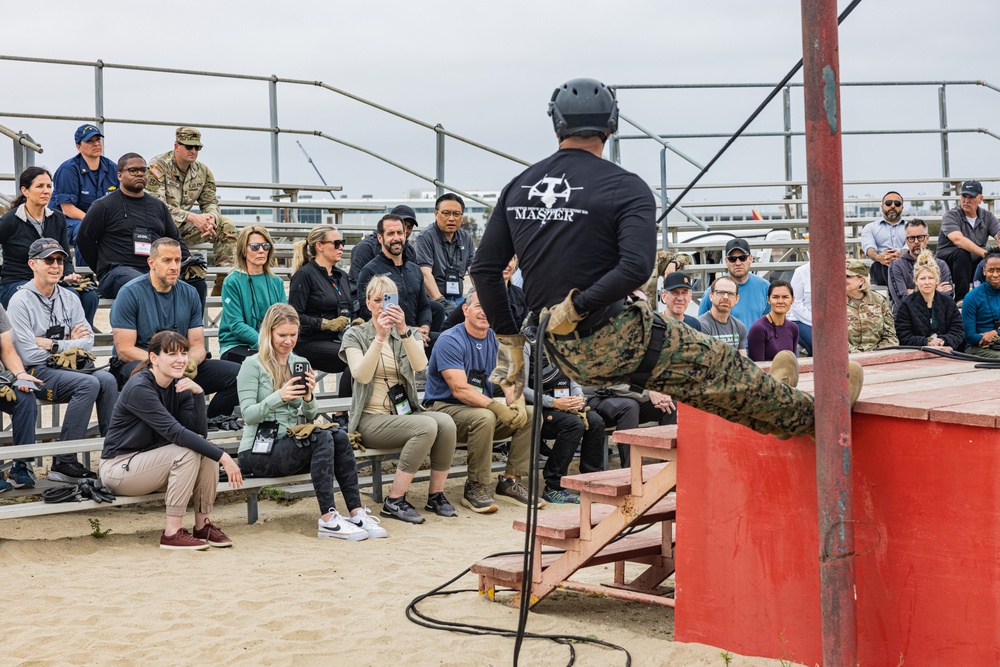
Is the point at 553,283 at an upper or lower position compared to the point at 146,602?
upper

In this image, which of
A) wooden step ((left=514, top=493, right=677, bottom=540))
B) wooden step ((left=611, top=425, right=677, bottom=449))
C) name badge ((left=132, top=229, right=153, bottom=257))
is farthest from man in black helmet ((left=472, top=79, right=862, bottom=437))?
name badge ((left=132, top=229, right=153, bottom=257))

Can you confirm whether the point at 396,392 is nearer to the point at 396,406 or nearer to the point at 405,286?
the point at 396,406

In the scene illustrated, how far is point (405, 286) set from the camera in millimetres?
8695

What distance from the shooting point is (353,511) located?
7215mm

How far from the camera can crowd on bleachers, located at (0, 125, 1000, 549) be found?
686 cm

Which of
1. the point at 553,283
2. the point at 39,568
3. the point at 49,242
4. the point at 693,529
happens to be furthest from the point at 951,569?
the point at 49,242

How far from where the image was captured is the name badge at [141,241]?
847 centimetres

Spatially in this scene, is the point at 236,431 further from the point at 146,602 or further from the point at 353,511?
the point at 146,602

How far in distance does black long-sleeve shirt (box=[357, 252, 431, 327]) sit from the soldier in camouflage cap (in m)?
3.57

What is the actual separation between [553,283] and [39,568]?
3.97 meters

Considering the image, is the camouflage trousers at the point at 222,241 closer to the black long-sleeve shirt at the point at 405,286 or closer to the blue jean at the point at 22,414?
the black long-sleeve shirt at the point at 405,286

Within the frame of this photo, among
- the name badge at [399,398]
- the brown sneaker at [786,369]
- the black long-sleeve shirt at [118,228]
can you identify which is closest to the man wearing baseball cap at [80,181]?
the black long-sleeve shirt at [118,228]

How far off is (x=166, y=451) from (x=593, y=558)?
2.83 meters

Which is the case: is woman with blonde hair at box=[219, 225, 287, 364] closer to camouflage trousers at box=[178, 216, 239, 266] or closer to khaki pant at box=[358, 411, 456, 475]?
khaki pant at box=[358, 411, 456, 475]
